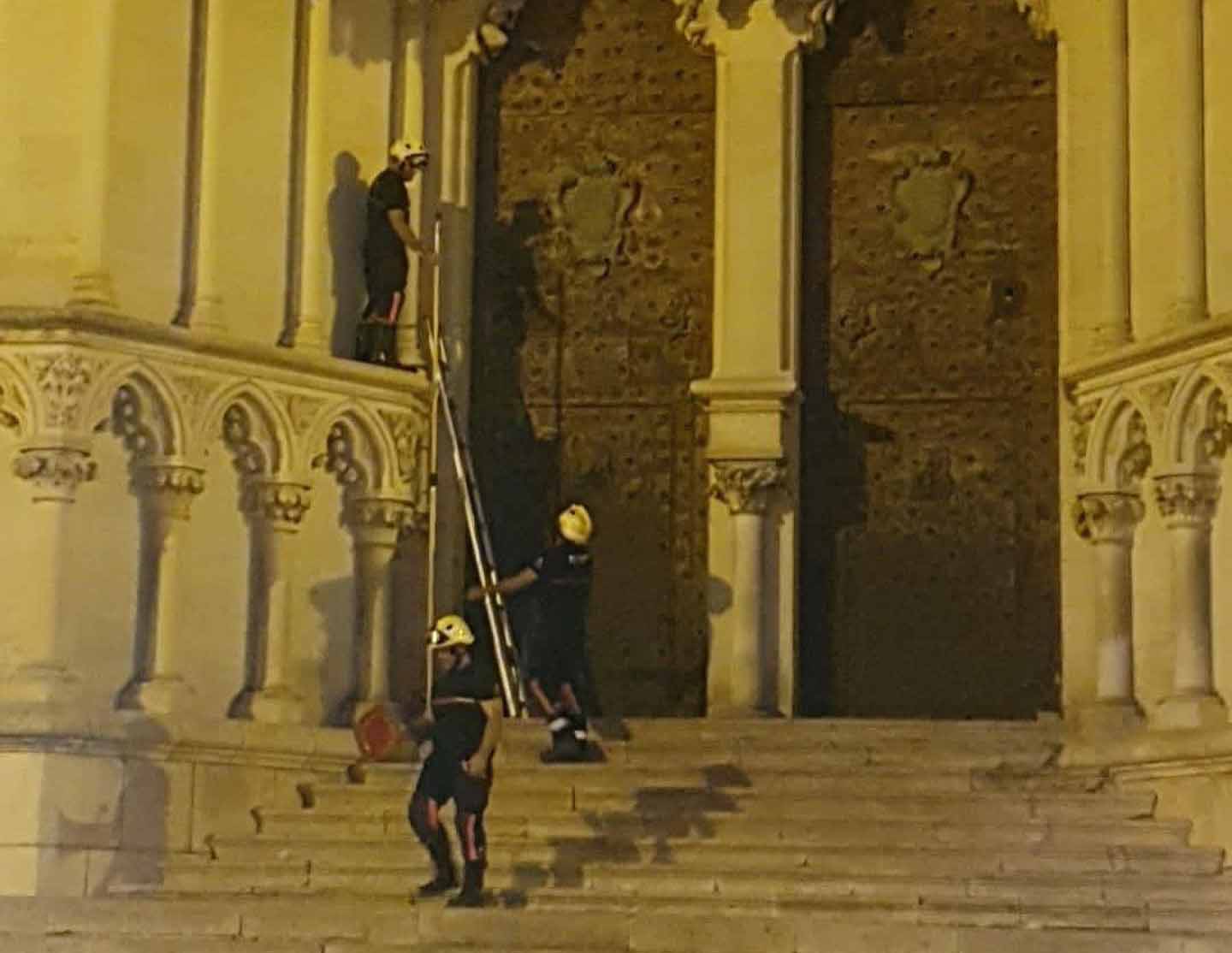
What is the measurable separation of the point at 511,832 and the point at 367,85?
4715 millimetres

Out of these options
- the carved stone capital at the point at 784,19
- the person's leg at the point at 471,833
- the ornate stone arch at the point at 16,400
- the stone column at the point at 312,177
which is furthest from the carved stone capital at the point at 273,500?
the carved stone capital at the point at 784,19

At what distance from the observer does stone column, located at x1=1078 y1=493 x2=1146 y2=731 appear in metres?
13.3

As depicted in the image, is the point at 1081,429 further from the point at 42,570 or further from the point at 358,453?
the point at 42,570

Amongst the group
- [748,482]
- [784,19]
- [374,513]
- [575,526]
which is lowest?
[575,526]

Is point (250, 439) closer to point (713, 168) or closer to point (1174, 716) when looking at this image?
point (713, 168)

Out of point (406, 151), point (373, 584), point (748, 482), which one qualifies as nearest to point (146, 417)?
point (373, 584)

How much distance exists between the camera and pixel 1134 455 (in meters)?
13.4

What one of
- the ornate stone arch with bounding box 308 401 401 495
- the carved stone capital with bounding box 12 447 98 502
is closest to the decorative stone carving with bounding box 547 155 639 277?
the ornate stone arch with bounding box 308 401 401 495

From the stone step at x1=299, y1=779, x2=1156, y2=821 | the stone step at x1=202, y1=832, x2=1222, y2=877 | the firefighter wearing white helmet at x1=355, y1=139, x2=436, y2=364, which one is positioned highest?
the firefighter wearing white helmet at x1=355, y1=139, x2=436, y2=364

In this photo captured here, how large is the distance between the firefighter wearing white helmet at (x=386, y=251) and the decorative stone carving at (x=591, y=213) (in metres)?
1.25

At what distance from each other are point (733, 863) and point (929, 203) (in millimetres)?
4815

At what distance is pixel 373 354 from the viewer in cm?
1402

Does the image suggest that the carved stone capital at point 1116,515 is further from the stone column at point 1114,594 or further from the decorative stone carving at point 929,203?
the decorative stone carving at point 929,203

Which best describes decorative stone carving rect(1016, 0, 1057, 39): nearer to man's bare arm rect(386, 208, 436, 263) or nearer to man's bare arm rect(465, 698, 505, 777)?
man's bare arm rect(386, 208, 436, 263)
